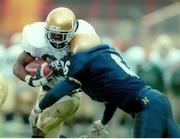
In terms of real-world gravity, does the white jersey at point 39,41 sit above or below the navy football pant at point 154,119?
above

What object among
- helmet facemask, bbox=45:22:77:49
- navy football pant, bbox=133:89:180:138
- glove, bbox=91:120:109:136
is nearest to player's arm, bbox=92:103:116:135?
glove, bbox=91:120:109:136

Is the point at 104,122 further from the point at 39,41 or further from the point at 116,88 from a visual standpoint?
the point at 39,41

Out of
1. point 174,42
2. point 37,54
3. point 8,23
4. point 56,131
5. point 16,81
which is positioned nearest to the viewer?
point 37,54

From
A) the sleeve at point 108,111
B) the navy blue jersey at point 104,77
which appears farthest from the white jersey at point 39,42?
the sleeve at point 108,111

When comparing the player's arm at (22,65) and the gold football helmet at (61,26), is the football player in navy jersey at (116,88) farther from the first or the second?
the player's arm at (22,65)

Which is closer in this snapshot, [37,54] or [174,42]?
[37,54]

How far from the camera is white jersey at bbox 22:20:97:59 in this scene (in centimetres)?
584

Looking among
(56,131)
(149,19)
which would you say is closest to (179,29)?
(149,19)

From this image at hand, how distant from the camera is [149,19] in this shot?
39.3ft

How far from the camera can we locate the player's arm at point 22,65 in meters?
5.91

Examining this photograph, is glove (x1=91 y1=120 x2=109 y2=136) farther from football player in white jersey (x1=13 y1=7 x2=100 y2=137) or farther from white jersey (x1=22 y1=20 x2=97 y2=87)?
white jersey (x1=22 y1=20 x2=97 y2=87)

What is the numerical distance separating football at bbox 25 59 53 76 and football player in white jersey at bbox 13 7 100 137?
0.10 ft

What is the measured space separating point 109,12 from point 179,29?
230 cm

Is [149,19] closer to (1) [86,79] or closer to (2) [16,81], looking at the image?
(2) [16,81]
